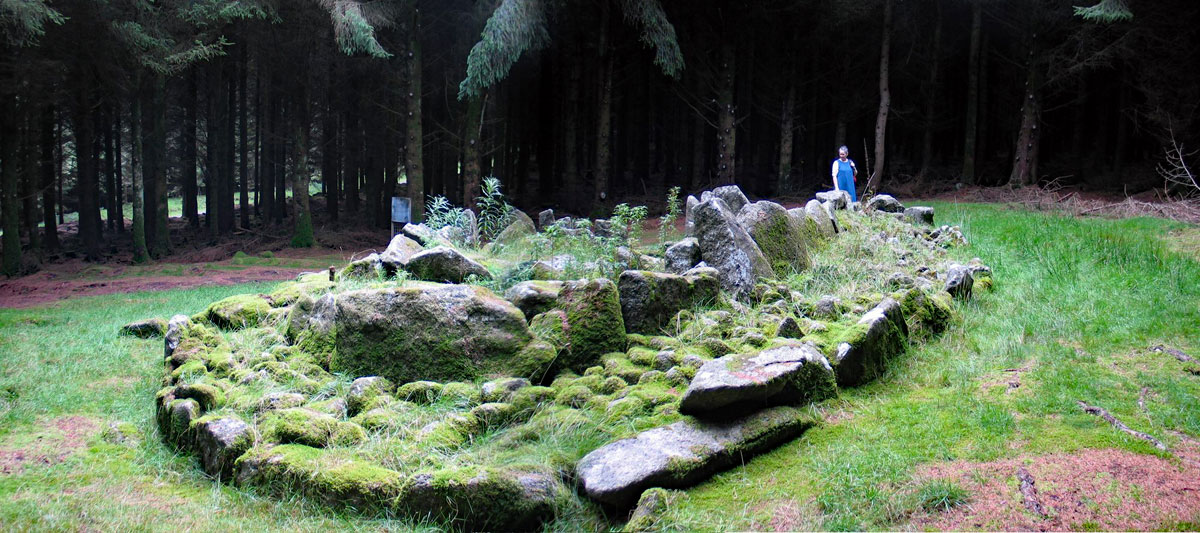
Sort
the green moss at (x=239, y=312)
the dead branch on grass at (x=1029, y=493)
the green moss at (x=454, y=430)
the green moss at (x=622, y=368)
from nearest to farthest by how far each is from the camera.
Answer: the dead branch on grass at (x=1029, y=493) < the green moss at (x=454, y=430) < the green moss at (x=622, y=368) < the green moss at (x=239, y=312)

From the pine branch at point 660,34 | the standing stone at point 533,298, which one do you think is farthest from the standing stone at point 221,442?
the pine branch at point 660,34

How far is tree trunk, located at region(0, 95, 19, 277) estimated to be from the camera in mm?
15656

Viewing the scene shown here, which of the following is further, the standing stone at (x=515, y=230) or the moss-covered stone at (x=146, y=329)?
the standing stone at (x=515, y=230)

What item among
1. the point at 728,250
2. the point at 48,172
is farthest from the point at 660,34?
the point at 48,172

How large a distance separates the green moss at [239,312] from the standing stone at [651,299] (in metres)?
3.56

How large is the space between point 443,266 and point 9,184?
13.9 metres

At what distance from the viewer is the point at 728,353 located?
5254 millimetres

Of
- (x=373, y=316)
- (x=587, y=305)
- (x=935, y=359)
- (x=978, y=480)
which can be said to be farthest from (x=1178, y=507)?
(x=373, y=316)

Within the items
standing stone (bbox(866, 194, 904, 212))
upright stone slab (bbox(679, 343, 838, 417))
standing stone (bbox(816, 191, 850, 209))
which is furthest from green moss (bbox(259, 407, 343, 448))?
standing stone (bbox(866, 194, 904, 212))

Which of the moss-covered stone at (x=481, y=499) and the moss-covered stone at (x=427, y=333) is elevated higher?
the moss-covered stone at (x=427, y=333)

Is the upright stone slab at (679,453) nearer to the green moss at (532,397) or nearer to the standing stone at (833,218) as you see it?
the green moss at (532,397)

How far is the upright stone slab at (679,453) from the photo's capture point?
386 centimetres

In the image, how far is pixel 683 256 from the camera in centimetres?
688

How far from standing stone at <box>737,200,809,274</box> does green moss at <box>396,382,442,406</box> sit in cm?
337
